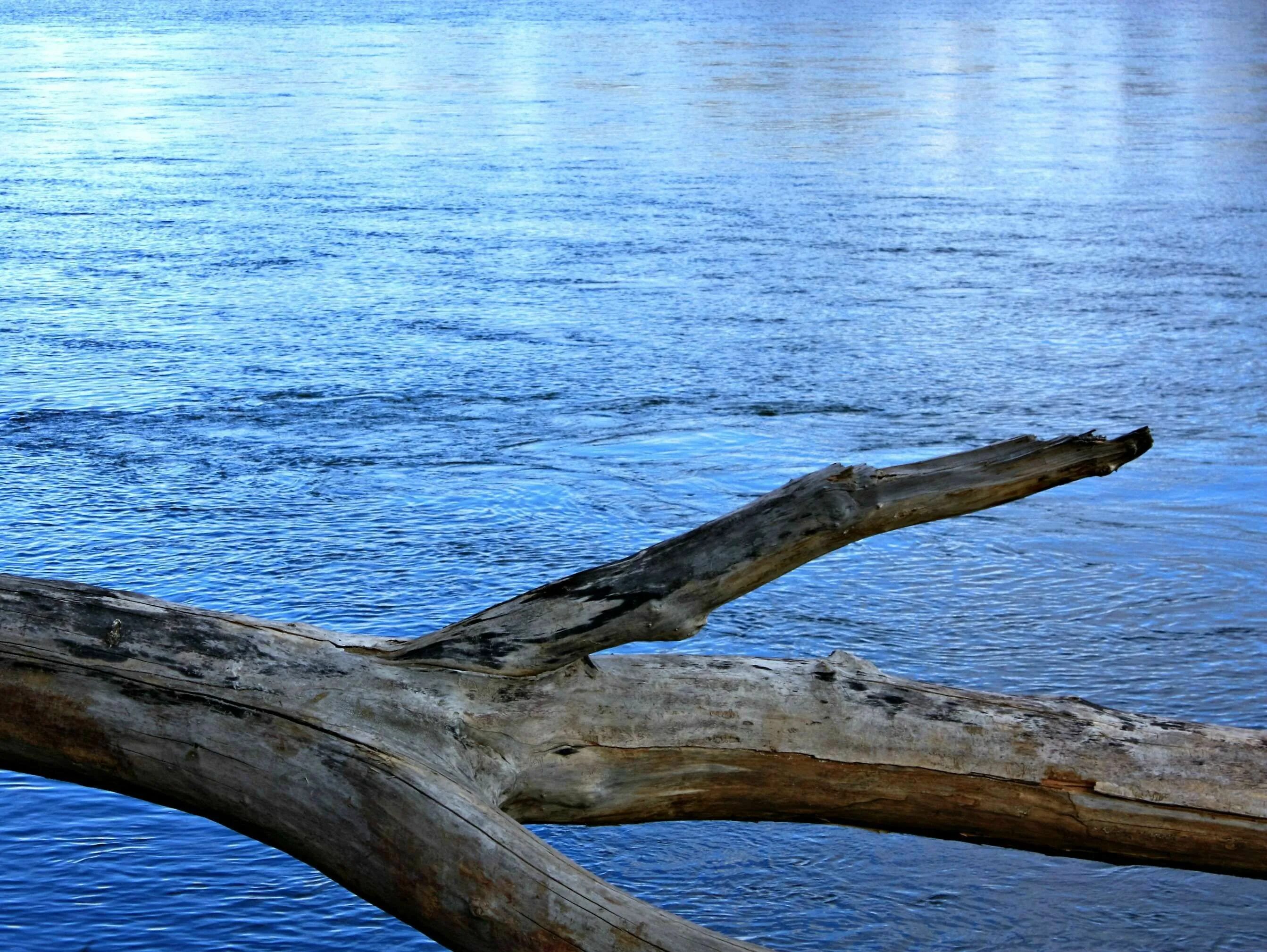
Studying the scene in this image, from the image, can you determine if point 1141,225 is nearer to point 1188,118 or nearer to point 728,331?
point 728,331

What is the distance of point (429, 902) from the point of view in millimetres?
2738

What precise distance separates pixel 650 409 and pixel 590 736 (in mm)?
4795

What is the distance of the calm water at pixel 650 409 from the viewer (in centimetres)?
405

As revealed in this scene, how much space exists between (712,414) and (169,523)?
8.26 ft

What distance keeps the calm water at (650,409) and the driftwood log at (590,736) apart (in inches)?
31.5

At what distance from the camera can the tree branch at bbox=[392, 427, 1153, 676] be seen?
9.49ft

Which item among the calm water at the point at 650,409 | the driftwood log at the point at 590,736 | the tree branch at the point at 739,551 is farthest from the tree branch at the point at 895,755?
the calm water at the point at 650,409

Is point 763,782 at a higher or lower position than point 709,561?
lower

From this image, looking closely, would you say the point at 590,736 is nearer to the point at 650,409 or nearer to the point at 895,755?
the point at 895,755

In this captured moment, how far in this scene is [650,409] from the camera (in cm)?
782

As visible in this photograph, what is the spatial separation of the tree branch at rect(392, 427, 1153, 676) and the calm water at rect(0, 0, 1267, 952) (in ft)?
3.56

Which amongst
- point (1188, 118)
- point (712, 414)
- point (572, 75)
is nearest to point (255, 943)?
point (712, 414)

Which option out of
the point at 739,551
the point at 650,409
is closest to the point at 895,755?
the point at 739,551

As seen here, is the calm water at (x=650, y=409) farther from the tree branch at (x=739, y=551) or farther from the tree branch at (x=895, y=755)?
the tree branch at (x=739, y=551)
